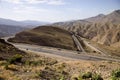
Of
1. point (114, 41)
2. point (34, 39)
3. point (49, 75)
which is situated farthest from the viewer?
point (114, 41)

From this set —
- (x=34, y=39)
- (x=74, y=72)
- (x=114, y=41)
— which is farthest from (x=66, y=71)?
(x=114, y=41)

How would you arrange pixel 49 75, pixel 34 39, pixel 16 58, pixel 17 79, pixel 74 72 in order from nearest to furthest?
pixel 17 79 < pixel 49 75 < pixel 74 72 < pixel 16 58 < pixel 34 39

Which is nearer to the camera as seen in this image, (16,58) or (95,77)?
(95,77)

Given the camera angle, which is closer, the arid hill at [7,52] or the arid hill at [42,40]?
the arid hill at [7,52]

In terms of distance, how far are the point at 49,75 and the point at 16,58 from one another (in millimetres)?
7701

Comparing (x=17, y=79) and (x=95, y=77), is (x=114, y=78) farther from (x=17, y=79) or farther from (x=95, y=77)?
(x=17, y=79)

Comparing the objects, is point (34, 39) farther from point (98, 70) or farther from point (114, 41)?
point (114, 41)

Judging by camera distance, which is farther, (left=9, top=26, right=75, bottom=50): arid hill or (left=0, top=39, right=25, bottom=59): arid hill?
(left=9, top=26, right=75, bottom=50): arid hill

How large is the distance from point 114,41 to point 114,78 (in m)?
183

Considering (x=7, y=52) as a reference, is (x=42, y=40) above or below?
below

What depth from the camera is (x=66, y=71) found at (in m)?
23.6

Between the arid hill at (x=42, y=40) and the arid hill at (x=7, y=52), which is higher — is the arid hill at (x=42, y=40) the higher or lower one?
the lower one

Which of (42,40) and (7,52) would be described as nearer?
(7,52)

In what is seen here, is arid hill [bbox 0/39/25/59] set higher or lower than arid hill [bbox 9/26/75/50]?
higher
